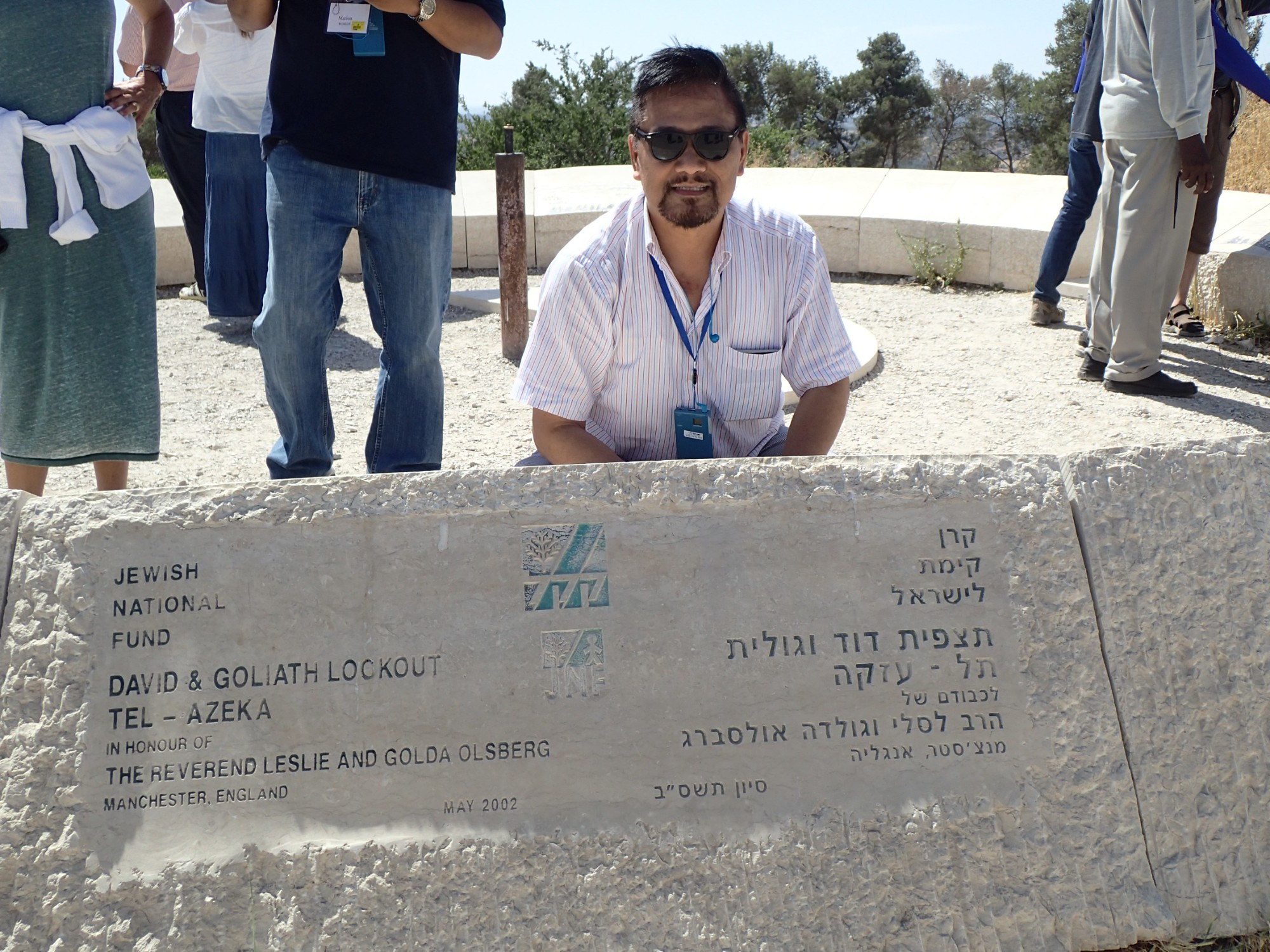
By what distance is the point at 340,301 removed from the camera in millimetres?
2986

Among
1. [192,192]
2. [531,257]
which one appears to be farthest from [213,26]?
[531,257]

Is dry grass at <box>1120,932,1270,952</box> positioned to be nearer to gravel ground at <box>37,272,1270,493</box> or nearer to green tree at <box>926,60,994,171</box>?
gravel ground at <box>37,272,1270,493</box>

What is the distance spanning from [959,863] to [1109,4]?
394cm

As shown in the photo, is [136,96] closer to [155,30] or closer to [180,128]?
[155,30]

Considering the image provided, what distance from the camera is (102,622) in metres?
1.85

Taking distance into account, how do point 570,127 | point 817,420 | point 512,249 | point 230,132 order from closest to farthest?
point 817,420 → point 230,132 → point 512,249 → point 570,127

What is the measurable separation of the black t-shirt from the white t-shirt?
2.28 m

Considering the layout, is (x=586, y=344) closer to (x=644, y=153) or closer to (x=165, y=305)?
(x=644, y=153)

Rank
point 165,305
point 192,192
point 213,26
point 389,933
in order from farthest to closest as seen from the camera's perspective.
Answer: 1. point 165,305
2. point 192,192
3. point 213,26
4. point 389,933

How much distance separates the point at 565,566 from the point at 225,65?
396 cm

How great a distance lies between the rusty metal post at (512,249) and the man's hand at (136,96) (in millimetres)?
2360

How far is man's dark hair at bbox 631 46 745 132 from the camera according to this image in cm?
235

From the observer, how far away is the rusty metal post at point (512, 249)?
5250mm

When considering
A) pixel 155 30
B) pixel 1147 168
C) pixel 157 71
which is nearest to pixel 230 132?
pixel 155 30
